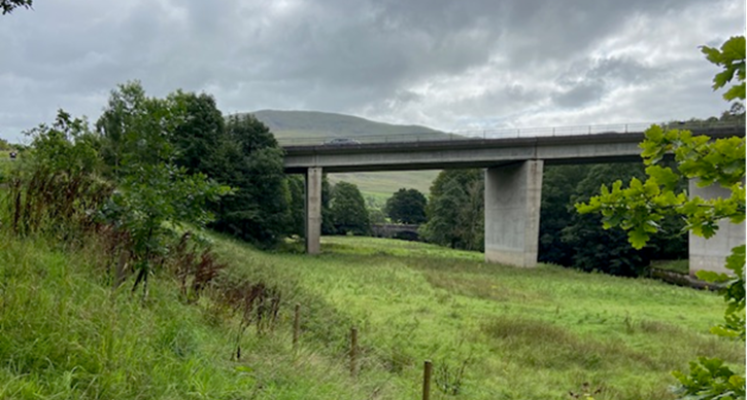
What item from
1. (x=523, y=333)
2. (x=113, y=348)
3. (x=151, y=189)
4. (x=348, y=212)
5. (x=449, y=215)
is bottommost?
(x=348, y=212)

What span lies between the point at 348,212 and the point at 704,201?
3030 inches

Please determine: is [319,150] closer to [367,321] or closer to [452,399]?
[367,321]

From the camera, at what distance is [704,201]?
168cm

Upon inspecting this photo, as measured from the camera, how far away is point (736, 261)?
134 centimetres

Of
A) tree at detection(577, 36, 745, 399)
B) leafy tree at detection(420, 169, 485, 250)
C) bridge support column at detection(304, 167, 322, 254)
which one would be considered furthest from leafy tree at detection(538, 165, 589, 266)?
tree at detection(577, 36, 745, 399)

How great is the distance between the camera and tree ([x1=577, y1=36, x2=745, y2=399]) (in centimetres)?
133

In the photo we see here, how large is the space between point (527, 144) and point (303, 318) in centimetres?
2506

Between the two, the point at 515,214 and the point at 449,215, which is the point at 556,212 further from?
the point at 515,214

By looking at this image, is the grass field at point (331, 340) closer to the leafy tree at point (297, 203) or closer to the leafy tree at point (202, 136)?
the leafy tree at point (202, 136)

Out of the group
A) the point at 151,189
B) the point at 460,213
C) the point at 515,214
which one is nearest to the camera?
the point at 151,189

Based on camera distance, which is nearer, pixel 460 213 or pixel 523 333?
pixel 523 333

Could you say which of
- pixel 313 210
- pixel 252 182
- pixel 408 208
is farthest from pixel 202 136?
pixel 408 208

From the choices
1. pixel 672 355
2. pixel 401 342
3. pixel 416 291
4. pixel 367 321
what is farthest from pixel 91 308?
pixel 416 291

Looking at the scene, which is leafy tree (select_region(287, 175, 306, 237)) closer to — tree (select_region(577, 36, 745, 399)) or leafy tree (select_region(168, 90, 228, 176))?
leafy tree (select_region(168, 90, 228, 176))
